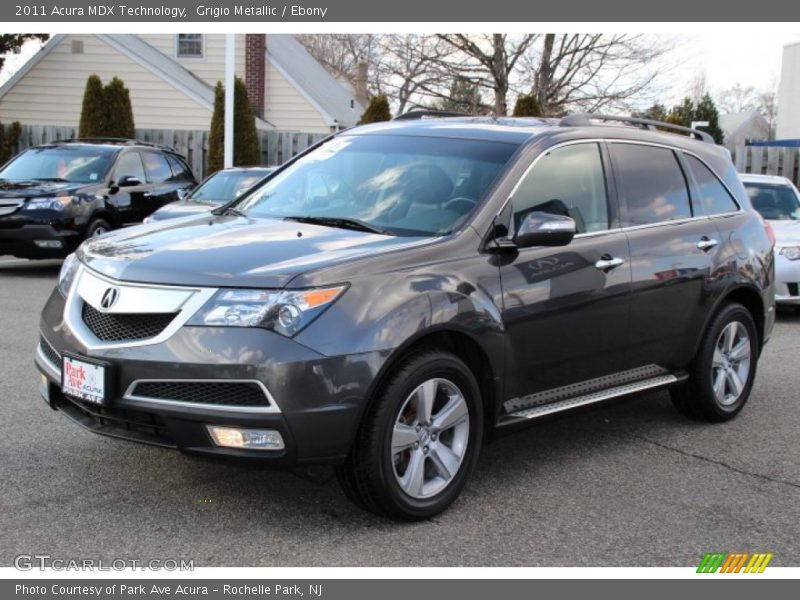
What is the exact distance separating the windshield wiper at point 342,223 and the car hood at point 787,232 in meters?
7.61

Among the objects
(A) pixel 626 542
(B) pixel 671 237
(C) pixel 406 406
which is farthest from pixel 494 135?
(A) pixel 626 542

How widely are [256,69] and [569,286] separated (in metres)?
25.4

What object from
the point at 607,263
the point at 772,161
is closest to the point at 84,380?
the point at 607,263

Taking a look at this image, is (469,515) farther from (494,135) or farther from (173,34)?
(173,34)

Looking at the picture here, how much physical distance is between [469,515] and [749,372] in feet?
9.74

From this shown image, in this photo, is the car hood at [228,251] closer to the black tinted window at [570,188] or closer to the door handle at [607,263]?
the black tinted window at [570,188]

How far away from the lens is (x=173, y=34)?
30375 millimetres

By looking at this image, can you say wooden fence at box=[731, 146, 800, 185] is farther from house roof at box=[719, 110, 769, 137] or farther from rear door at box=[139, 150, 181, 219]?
house roof at box=[719, 110, 769, 137]

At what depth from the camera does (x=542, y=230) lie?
4.82 meters

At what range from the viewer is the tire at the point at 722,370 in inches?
246

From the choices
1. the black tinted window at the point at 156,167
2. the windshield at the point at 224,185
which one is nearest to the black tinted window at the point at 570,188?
the windshield at the point at 224,185

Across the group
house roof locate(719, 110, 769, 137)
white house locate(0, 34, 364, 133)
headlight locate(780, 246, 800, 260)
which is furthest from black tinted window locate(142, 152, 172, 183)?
house roof locate(719, 110, 769, 137)

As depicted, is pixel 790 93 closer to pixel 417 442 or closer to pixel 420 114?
pixel 420 114

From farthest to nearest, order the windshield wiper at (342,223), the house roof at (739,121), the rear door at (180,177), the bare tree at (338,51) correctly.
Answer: the house roof at (739,121)
the bare tree at (338,51)
the rear door at (180,177)
the windshield wiper at (342,223)
